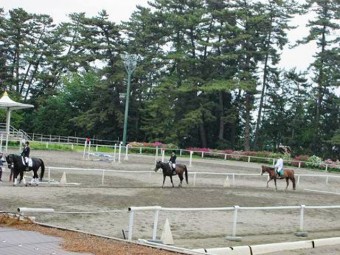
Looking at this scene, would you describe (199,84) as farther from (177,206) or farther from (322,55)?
(177,206)

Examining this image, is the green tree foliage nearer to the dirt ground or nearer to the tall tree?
the tall tree

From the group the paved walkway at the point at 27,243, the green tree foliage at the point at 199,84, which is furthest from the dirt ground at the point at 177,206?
the green tree foliage at the point at 199,84

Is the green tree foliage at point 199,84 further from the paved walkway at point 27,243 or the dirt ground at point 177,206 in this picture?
the paved walkway at point 27,243

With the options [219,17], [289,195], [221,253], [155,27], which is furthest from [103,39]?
[221,253]

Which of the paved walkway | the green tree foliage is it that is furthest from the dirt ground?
the green tree foliage

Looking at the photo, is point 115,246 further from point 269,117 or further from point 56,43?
point 56,43

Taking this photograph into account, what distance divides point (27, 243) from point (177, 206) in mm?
9155

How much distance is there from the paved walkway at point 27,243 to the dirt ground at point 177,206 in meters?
1.89

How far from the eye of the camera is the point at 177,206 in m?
18.5

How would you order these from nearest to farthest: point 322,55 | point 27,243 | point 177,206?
point 27,243 < point 177,206 < point 322,55

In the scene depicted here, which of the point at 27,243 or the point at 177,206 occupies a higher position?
the point at 27,243

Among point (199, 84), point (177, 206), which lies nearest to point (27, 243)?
point (177, 206)

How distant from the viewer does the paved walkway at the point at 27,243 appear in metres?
9.11

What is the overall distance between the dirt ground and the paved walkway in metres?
1.89
